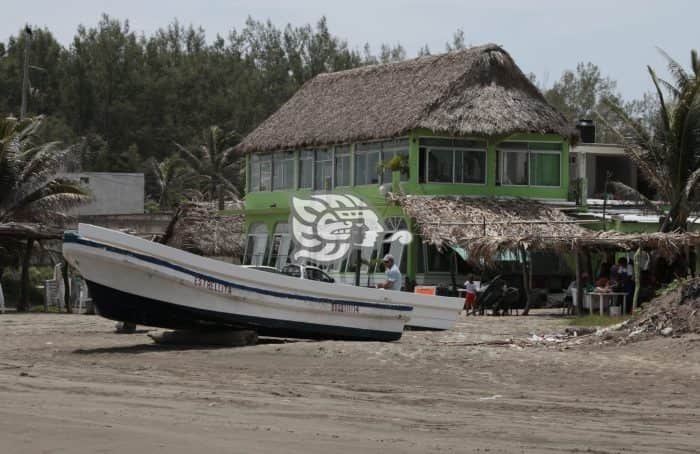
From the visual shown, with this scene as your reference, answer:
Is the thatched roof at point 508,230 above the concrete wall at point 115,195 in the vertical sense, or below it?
below

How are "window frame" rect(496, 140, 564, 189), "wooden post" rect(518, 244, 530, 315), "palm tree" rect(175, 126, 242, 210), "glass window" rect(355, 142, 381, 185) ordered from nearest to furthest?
"wooden post" rect(518, 244, 530, 315)
"window frame" rect(496, 140, 564, 189)
"glass window" rect(355, 142, 381, 185)
"palm tree" rect(175, 126, 242, 210)

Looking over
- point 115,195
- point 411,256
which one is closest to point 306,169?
point 411,256

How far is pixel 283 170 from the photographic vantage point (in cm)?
4216

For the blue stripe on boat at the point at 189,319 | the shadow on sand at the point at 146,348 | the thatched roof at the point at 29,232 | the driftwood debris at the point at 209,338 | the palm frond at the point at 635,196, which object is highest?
the palm frond at the point at 635,196

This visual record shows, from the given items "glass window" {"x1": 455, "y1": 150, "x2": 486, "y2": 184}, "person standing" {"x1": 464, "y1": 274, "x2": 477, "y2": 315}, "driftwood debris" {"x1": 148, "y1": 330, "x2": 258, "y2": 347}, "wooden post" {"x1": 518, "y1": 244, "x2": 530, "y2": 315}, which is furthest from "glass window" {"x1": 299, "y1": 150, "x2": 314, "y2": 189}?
"driftwood debris" {"x1": 148, "y1": 330, "x2": 258, "y2": 347}

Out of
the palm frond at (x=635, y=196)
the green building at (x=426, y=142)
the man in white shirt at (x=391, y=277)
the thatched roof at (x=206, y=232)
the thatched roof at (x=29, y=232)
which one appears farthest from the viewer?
the thatched roof at (x=206, y=232)

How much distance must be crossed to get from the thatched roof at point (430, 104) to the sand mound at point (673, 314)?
17.1m

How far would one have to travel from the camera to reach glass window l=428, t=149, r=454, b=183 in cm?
3684

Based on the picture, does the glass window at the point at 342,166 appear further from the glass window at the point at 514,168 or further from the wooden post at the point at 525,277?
the wooden post at the point at 525,277

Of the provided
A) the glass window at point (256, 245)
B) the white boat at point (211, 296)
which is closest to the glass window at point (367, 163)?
the glass window at point (256, 245)

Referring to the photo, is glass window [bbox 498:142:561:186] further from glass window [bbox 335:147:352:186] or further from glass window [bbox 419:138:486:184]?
glass window [bbox 335:147:352:186]

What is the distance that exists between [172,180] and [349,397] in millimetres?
49902

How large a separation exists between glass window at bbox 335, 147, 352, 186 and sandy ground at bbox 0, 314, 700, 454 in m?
18.9

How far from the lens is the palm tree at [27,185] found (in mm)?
32562
